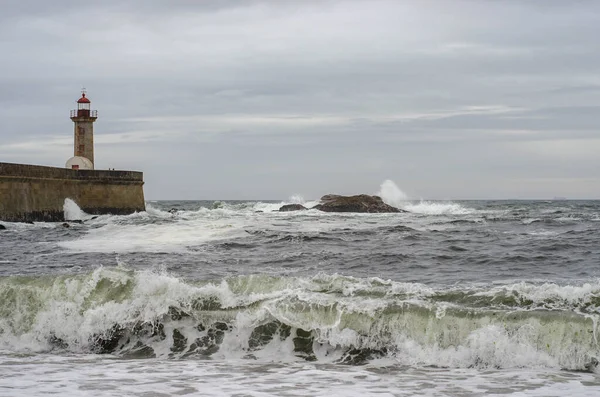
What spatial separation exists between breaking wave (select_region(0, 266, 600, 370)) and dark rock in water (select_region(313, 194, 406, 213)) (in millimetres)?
30196

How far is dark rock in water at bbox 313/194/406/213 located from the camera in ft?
124

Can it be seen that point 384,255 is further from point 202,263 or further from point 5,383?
point 5,383

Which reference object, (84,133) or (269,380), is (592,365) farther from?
(84,133)

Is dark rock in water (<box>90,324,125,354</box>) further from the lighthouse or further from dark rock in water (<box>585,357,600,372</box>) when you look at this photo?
the lighthouse

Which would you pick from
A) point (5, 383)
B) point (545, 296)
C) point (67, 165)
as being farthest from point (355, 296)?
point (67, 165)

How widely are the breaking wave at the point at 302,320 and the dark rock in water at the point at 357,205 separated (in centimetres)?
3020

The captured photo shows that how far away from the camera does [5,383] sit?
497 cm

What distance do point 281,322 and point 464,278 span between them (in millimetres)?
3322

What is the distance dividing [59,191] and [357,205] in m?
14.7

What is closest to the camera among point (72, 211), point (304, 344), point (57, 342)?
point (304, 344)

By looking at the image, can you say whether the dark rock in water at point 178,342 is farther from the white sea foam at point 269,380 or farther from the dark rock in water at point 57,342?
the dark rock in water at point 57,342

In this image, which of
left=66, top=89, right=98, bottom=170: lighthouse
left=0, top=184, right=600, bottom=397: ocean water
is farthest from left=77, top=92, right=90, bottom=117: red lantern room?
left=0, top=184, right=600, bottom=397: ocean water

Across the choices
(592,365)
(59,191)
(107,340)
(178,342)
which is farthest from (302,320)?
(59,191)

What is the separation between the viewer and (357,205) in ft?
124
